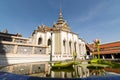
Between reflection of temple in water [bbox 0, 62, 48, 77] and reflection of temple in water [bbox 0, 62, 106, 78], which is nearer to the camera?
reflection of temple in water [bbox 0, 62, 106, 78]

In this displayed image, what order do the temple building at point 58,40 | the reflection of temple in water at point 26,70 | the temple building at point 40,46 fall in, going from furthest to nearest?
the temple building at point 58,40 → the temple building at point 40,46 → the reflection of temple in water at point 26,70

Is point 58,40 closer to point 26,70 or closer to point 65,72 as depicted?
point 26,70

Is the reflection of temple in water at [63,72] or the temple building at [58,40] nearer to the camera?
the reflection of temple in water at [63,72]

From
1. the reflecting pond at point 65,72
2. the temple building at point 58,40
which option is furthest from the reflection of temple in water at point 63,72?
the temple building at point 58,40

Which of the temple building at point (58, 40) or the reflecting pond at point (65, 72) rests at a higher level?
the temple building at point (58, 40)

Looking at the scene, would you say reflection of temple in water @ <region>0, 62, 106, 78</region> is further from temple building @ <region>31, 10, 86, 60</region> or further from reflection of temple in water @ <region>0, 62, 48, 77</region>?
temple building @ <region>31, 10, 86, 60</region>

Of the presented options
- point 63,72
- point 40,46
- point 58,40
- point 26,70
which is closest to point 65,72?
point 63,72

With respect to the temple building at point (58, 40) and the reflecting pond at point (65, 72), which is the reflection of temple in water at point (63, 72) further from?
the temple building at point (58, 40)

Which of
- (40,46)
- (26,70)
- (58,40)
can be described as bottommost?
(26,70)

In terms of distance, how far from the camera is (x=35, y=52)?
19.9 meters

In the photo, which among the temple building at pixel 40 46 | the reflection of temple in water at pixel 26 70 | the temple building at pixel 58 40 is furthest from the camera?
the temple building at pixel 58 40

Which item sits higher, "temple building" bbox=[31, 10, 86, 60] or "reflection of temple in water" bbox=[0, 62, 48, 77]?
"temple building" bbox=[31, 10, 86, 60]

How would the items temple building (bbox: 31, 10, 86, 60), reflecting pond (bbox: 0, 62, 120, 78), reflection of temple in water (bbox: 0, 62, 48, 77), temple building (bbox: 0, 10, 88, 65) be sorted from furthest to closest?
temple building (bbox: 31, 10, 86, 60) → temple building (bbox: 0, 10, 88, 65) → reflection of temple in water (bbox: 0, 62, 48, 77) → reflecting pond (bbox: 0, 62, 120, 78)

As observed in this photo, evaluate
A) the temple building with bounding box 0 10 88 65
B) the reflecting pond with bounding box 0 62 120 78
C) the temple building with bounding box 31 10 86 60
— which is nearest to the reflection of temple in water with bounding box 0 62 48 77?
the reflecting pond with bounding box 0 62 120 78
